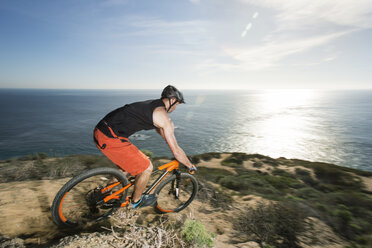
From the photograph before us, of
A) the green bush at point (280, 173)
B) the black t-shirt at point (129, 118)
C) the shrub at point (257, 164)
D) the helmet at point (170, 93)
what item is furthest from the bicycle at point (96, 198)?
the shrub at point (257, 164)

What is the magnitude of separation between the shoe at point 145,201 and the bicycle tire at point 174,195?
16cm

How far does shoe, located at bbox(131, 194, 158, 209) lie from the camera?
4.01 m

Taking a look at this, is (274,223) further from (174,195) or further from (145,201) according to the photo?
(145,201)

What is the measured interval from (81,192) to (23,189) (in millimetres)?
2234

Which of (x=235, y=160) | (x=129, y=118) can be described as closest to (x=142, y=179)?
(x=129, y=118)

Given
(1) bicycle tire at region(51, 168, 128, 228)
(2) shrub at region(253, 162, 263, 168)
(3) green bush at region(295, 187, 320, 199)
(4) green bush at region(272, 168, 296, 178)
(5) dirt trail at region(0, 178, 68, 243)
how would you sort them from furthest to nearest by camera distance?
(2) shrub at region(253, 162, 263, 168) < (4) green bush at region(272, 168, 296, 178) < (3) green bush at region(295, 187, 320, 199) < (1) bicycle tire at region(51, 168, 128, 228) < (5) dirt trail at region(0, 178, 68, 243)

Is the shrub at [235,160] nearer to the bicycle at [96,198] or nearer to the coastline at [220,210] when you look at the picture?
the coastline at [220,210]

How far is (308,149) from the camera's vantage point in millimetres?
57500

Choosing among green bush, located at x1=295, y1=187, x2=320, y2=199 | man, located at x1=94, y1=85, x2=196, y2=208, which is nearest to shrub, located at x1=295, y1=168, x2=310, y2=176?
green bush, located at x1=295, y1=187, x2=320, y2=199

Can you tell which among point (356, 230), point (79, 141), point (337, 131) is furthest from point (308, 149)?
point (79, 141)

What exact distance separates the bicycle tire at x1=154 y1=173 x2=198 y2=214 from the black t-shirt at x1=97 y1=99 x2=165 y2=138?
1866 mm

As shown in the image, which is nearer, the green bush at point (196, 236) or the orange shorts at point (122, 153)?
the green bush at point (196, 236)

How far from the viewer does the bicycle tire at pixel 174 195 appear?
14.8 feet

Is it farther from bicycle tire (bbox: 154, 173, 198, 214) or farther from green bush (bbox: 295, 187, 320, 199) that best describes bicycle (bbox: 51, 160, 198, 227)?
green bush (bbox: 295, 187, 320, 199)
